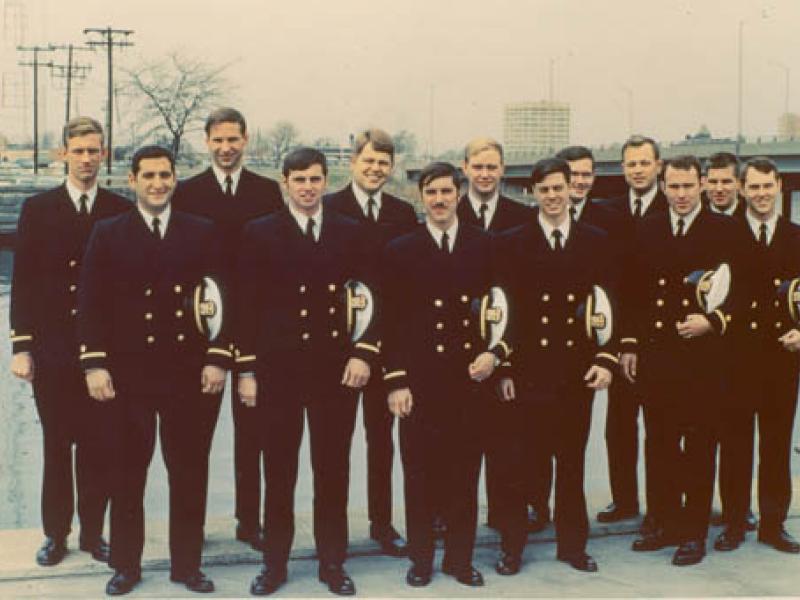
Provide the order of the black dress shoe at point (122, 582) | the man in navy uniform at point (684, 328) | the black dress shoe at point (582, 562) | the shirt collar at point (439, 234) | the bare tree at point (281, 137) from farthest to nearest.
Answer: the bare tree at point (281, 137)
the man in navy uniform at point (684, 328)
the black dress shoe at point (582, 562)
the shirt collar at point (439, 234)
the black dress shoe at point (122, 582)

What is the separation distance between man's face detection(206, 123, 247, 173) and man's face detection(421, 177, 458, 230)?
0.81 meters

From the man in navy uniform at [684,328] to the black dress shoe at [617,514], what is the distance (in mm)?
472

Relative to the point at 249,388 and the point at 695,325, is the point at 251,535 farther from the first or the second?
the point at 695,325

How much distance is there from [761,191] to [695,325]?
633 mm

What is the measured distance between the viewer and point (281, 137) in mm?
5574

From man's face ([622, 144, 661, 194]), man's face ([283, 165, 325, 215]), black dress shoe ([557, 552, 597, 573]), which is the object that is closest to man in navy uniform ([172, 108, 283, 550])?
man's face ([283, 165, 325, 215])

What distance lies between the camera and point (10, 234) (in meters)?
11.6

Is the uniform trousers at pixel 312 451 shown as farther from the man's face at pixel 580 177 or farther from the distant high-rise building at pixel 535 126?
the distant high-rise building at pixel 535 126

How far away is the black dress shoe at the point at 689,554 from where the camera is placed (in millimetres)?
4637

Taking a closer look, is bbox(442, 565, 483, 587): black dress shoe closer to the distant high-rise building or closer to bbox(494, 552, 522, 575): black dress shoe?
bbox(494, 552, 522, 575): black dress shoe

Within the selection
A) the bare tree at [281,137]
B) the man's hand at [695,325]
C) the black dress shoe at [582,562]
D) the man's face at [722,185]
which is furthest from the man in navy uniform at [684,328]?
the bare tree at [281,137]

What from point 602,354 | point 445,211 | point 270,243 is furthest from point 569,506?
point 270,243

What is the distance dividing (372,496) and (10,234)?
7.90 meters

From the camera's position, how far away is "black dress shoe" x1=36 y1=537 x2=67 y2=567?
14.7 ft
